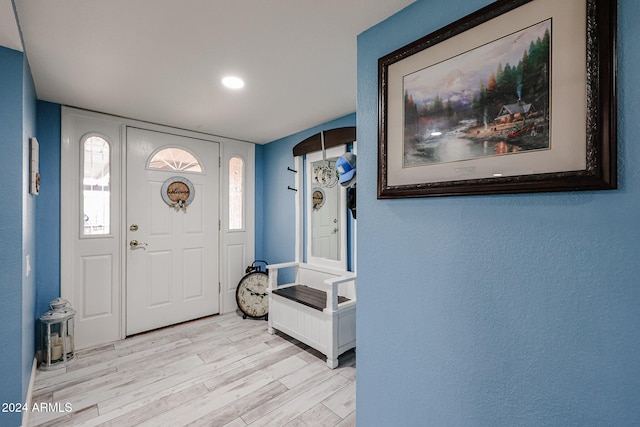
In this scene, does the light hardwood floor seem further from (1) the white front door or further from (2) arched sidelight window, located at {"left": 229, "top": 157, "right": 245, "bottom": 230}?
(2) arched sidelight window, located at {"left": 229, "top": 157, "right": 245, "bottom": 230}

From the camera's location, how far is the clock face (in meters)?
3.59

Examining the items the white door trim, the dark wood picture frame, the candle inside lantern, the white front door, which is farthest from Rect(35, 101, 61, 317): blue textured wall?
the dark wood picture frame

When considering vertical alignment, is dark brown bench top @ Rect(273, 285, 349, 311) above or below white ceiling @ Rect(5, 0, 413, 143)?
below

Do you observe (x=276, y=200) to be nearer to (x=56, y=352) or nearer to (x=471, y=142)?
(x=56, y=352)

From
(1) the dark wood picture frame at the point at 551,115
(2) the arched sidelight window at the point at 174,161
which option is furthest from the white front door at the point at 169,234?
(1) the dark wood picture frame at the point at 551,115

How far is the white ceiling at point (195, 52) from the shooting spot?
142cm

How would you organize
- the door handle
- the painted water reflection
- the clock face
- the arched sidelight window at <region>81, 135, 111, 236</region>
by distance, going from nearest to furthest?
the painted water reflection → the arched sidelight window at <region>81, 135, 111, 236</region> → the door handle → the clock face

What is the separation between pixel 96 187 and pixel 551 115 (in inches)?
141

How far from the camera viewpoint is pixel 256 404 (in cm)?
201

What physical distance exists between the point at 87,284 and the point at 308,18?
10.2ft

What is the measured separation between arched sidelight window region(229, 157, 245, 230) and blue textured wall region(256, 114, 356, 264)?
9.3 inches

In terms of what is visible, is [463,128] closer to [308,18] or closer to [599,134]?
[599,134]

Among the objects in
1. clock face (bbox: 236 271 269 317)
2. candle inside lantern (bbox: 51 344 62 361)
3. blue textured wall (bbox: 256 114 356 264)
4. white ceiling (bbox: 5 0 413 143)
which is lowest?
candle inside lantern (bbox: 51 344 62 361)

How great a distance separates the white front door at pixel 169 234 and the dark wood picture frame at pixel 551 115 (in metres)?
2.86
